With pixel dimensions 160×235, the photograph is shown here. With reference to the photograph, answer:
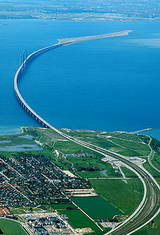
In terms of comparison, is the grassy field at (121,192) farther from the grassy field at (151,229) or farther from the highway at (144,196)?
the grassy field at (151,229)

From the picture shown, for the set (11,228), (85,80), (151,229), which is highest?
(85,80)

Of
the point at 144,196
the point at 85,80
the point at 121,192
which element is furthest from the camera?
the point at 85,80

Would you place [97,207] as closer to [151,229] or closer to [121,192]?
[121,192]

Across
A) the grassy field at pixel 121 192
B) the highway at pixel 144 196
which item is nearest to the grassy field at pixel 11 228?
the highway at pixel 144 196

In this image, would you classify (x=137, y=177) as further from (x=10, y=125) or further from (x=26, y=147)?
(x=10, y=125)

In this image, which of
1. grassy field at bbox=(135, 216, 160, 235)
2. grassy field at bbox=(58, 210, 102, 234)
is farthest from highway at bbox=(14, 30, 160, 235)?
grassy field at bbox=(58, 210, 102, 234)

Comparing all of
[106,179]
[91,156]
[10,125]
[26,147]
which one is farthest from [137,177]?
[10,125]

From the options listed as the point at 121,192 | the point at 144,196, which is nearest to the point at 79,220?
the point at 121,192

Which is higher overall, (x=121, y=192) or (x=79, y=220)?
(x=121, y=192)
